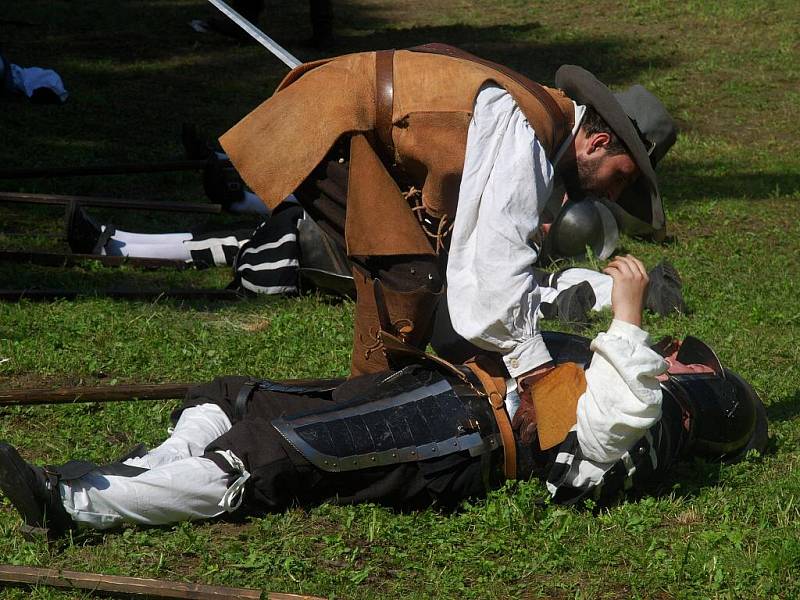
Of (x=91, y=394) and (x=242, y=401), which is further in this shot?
(x=91, y=394)

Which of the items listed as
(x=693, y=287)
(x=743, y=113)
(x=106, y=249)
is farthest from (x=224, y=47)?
(x=693, y=287)

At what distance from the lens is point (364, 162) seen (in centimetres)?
413

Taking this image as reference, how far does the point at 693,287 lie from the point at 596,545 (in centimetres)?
340

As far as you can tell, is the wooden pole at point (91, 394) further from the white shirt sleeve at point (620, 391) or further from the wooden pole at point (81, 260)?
the wooden pole at point (81, 260)

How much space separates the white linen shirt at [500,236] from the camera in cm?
366

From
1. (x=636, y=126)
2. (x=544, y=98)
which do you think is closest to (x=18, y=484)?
(x=544, y=98)

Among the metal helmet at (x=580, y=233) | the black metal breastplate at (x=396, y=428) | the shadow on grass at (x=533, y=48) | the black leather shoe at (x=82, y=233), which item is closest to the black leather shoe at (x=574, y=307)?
the metal helmet at (x=580, y=233)

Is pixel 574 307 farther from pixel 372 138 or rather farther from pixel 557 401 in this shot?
pixel 557 401

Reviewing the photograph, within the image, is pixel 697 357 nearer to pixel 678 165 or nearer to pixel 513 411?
pixel 513 411

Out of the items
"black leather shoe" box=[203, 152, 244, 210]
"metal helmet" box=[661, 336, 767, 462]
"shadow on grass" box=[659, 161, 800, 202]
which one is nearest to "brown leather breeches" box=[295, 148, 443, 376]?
"metal helmet" box=[661, 336, 767, 462]

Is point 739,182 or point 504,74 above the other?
point 504,74

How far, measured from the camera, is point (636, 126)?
457cm

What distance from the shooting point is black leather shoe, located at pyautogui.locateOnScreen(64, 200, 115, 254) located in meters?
7.01

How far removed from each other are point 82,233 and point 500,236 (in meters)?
4.15
